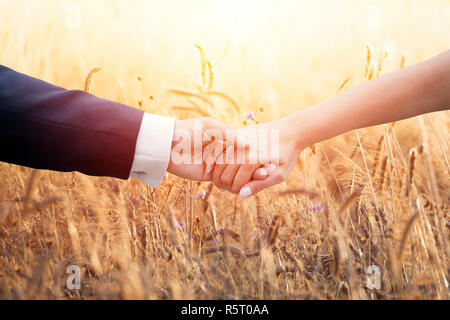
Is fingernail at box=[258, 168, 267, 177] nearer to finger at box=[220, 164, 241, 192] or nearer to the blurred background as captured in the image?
finger at box=[220, 164, 241, 192]

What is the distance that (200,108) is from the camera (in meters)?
1.16

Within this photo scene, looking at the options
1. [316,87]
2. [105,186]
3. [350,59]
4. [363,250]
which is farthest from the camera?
[350,59]

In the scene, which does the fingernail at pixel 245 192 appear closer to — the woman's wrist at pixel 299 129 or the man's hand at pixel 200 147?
the man's hand at pixel 200 147

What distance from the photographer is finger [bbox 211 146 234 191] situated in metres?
1.32

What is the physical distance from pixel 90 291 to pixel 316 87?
1725 millimetres

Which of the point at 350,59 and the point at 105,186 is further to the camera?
the point at 350,59

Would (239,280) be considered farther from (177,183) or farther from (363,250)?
(177,183)

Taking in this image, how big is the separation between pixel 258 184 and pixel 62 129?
1.85 ft

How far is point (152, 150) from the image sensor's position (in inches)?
44.7

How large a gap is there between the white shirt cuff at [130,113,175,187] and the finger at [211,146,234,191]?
0.67 ft

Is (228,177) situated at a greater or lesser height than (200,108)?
lesser

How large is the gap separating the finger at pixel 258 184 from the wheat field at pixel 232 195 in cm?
3

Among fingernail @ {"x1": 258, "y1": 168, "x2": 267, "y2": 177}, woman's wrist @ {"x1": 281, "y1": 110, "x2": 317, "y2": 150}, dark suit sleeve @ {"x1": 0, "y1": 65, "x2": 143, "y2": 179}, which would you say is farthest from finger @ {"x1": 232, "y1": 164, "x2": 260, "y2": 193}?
dark suit sleeve @ {"x1": 0, "y1": 65, "x2": 143, "y2": 179}
